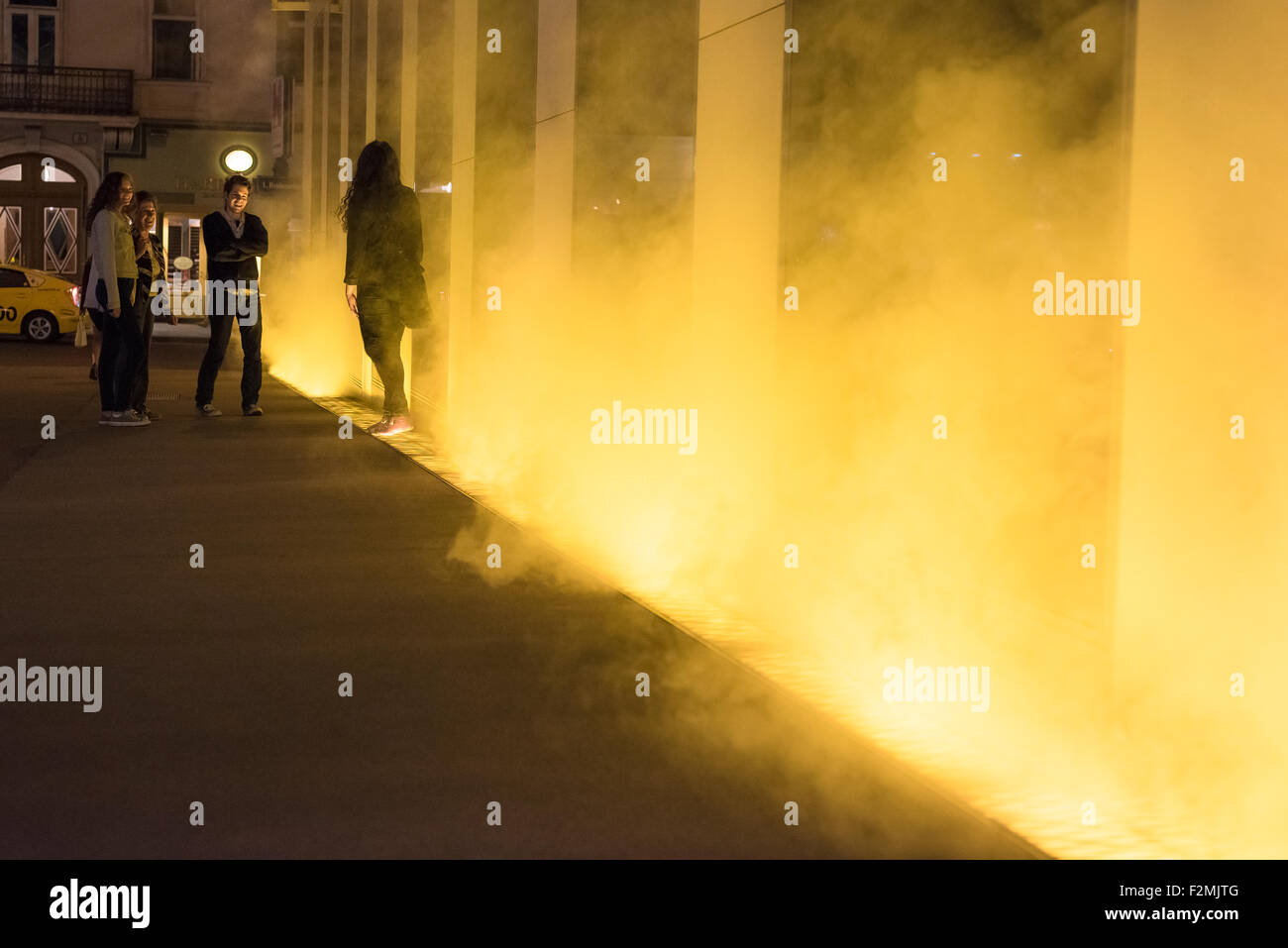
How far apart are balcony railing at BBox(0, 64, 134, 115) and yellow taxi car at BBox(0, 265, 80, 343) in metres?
9.40

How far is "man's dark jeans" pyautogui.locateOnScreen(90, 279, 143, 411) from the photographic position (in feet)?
37.2

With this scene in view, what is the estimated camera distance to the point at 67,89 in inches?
1407

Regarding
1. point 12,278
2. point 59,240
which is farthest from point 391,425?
point 59,240

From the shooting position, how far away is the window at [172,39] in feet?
118

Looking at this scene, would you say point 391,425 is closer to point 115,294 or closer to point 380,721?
point 115,294

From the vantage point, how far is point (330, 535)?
7.14 metres

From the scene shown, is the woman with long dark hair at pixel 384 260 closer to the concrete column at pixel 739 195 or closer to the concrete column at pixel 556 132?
the concrete column at pixel 556 132

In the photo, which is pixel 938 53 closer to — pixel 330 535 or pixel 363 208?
pixel 330 535

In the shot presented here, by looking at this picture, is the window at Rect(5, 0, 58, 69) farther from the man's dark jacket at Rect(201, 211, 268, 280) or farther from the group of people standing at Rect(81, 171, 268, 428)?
the man's dark jacket at Rect(201, 211, 268, 280)

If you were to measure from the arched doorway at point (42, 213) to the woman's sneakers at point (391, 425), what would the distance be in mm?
25908

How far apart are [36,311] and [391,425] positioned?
57.7ft

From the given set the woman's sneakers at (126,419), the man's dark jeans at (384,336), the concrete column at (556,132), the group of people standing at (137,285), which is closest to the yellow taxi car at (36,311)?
the group of people standing at (137,285)
